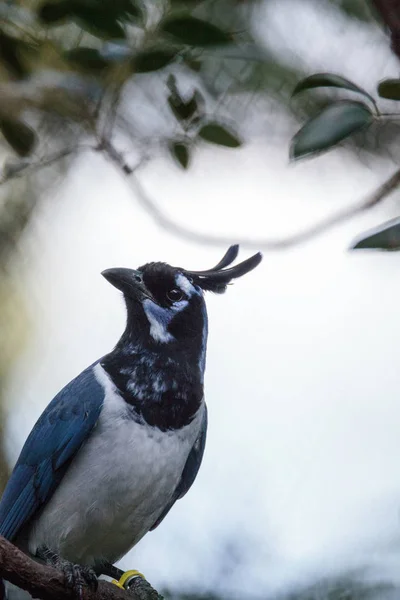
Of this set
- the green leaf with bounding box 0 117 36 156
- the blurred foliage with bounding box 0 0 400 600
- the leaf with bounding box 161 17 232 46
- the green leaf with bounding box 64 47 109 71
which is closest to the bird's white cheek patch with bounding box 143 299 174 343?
the blurred foliage with bounding box 0 0 400 600

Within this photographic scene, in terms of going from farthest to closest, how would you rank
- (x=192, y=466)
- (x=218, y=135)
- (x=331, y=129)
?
(x=192, y=466)
(x=218, y=135)
(x=331, y=129)

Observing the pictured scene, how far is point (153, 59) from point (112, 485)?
1.54m

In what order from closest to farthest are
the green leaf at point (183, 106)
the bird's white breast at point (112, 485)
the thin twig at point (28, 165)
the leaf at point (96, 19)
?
the leaf at point (96, 19)
the green leaf at point (183, 106)
the thin twig at point (28, 165)
the bird's white breast at point (112, 485)

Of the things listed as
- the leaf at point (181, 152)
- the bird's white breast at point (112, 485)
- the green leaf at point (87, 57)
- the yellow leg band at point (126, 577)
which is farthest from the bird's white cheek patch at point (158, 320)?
the green leaf at point (87, 57)

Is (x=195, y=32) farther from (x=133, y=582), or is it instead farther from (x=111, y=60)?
(x=133, y=582)

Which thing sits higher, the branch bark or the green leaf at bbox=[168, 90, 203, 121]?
the branch bark

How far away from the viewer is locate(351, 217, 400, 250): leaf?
73.1 inches

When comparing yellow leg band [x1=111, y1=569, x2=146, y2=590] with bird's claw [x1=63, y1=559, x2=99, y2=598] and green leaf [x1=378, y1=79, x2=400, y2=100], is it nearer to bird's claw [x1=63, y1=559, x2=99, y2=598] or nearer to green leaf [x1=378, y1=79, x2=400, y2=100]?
bird's claw [x1=63, y1=559, x2=99, y2=598]

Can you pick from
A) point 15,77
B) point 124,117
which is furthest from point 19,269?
point 15,77

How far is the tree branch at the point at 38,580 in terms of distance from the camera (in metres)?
2.67

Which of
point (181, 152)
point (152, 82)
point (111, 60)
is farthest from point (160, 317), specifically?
point (111, 60)

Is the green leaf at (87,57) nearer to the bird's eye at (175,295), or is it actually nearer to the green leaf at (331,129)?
the green leaf at (331,129)

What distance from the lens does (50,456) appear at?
3.50 m

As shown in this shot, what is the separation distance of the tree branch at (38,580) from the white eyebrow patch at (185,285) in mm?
1098
